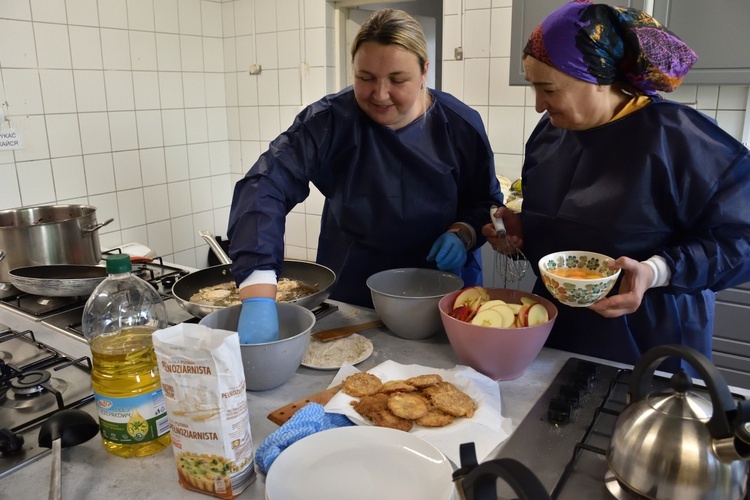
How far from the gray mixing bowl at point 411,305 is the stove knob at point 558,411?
0.36m

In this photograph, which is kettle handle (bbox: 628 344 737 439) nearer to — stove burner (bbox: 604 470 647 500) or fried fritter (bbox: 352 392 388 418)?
stove burner (bbox: 604 470 647 500)

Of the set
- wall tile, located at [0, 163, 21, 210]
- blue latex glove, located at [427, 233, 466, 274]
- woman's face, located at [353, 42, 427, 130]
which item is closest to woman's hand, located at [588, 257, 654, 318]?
blue latex glove, located at [427, 233, 466, 274]

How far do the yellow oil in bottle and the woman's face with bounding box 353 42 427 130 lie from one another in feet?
2.74

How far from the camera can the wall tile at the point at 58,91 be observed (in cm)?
250

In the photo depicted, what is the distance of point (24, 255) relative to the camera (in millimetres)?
1666

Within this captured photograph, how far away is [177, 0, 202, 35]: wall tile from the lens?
3.08m

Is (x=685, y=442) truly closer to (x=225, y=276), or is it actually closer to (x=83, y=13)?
(x=225, y=276)

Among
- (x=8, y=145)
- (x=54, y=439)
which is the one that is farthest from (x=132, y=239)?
(x=54, y=439)

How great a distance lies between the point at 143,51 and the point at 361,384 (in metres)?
2.52

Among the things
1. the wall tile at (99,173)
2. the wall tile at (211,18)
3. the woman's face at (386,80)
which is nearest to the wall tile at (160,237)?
the wall tile at (99,173)

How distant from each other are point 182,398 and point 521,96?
2.35 m

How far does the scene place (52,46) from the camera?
2.50m

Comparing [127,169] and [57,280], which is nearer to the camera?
[57,280]

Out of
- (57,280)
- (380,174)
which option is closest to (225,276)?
(57,280)
